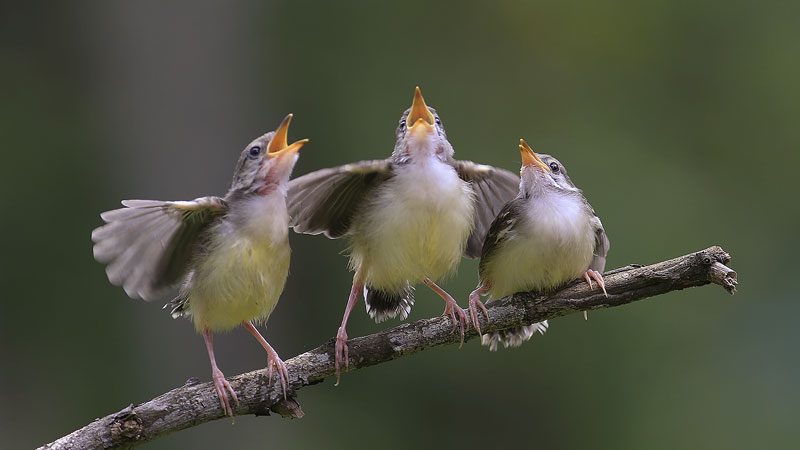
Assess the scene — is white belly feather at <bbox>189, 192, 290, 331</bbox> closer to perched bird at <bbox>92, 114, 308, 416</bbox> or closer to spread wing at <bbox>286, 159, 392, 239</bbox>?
perched bird at <bbox>92, 114, 308, 416</bbox>

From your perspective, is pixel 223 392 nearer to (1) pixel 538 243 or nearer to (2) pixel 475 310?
Result: (2) pixel 475 310

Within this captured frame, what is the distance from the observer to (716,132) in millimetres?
10578

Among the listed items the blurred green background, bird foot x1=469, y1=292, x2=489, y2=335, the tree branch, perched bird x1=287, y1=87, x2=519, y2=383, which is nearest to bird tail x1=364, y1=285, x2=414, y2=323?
perched bird x1=287, y1=87, x2=519, y2=383

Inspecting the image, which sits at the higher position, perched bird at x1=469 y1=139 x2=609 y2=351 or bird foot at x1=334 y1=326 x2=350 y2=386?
perched bird at x1=469 y1=139 x2=609 y2=351

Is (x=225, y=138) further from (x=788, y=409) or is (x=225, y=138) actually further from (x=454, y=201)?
(x=788, y=409)

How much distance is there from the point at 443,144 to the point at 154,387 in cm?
483

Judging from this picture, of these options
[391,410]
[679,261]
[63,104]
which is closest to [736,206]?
[391,410]

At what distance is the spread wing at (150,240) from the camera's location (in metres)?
4.43

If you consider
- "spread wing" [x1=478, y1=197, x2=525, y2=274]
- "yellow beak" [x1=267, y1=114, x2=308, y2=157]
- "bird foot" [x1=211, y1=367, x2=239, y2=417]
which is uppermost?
"yellow beak" [x1=267, y1=114, x2=308, y2=157]

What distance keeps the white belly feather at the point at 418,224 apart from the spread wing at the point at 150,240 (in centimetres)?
84

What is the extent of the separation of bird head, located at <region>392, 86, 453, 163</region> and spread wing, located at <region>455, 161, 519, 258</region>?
0.46m

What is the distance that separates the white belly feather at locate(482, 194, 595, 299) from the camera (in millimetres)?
4938

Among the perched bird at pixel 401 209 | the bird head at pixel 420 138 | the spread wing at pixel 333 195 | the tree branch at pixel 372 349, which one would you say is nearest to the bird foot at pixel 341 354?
the tree branch at pixel 372 349

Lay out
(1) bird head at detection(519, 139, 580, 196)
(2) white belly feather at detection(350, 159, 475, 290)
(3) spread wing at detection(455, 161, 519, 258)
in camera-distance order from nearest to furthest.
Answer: (2) white belly feather at detection(350, 159, 475, 290) < (1) bird head at detection(519, 139, 580, 196) < (3) spread wing at detection(455, 161, 519, 258)
